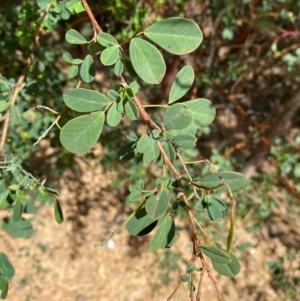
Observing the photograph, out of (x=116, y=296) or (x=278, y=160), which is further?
(x=116, y=296)

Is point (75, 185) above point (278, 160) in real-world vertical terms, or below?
below

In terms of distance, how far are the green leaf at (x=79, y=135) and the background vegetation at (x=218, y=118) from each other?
1.54 feet

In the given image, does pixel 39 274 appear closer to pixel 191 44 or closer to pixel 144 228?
pixel 144 228

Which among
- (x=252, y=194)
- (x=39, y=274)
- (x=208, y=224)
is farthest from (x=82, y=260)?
(x=252, y=194)

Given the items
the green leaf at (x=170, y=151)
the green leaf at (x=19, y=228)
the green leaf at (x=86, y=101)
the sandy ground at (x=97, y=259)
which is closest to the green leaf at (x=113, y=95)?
the green leaf at (x=86, y=101)

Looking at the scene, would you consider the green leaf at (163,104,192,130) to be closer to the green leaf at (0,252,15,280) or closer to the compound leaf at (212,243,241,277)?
the compound leaf at (212,243,241,277)

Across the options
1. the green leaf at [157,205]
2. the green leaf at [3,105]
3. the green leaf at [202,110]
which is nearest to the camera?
the green leaf at [157,205]

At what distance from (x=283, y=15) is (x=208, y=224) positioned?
790 mm

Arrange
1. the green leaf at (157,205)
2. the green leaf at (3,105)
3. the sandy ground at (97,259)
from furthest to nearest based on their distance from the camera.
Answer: the sandy ground at (97,259), the green leaf at (3,105), the green leaf at (157,205)

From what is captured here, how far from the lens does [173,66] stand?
6.35 ft

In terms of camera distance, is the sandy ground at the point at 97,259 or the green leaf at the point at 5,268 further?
the sandy ground at the point at 97,259

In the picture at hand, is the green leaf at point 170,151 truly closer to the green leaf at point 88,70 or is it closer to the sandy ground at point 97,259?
the green leaf at point 88,70

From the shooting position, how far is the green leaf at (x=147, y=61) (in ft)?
2.36

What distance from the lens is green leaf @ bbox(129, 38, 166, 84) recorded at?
72cm
